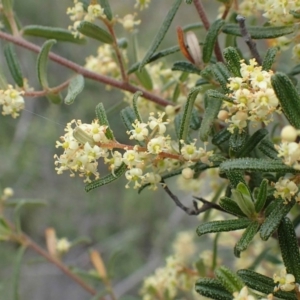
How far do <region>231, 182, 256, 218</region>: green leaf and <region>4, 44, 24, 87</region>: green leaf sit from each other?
0.45 meters

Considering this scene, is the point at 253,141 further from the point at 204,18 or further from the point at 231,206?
the point at 204,18

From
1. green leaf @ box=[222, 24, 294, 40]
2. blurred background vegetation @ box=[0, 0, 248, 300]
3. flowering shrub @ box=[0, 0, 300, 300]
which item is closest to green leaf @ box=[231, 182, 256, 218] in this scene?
flowering shrub @ box=[0, 0, 300, 300]

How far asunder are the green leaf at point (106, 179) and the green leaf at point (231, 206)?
13 centimetres

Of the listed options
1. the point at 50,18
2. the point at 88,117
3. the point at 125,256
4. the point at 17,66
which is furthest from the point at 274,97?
the point at 50,18

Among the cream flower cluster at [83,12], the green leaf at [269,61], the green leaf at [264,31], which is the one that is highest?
the cream flower cluster at [83,12]

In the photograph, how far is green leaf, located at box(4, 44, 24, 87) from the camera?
83 centimetres

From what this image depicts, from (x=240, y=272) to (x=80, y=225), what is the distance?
2384mm

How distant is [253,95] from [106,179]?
21 centimetres

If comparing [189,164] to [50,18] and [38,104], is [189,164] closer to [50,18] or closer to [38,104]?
[38,104]

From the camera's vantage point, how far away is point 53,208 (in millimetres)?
2895

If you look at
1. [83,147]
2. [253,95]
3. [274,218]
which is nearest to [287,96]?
[253,95]

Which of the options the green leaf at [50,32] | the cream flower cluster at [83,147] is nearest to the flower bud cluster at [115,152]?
the cream flower cluster at [83,147]

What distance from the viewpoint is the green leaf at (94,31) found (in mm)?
765

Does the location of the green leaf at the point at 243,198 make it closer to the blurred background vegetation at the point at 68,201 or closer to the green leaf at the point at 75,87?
the green leaf at the point at 75,87
